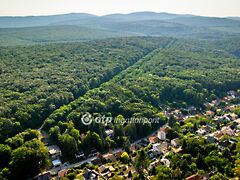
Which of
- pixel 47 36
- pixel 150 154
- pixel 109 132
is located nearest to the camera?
pixel 150 154

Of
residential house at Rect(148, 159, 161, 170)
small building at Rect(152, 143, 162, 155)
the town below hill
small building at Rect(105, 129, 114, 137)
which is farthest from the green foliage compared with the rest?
small building at Rect(152, 143, 162, 155)

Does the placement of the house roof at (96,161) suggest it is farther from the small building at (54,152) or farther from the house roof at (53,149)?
the house roof at (53,149)

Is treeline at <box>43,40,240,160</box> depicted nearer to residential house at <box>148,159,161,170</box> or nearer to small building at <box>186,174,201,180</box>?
residential house at <box>148,159,161,170</box>

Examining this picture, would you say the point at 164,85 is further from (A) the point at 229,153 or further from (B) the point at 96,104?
(A) the point at 229,153

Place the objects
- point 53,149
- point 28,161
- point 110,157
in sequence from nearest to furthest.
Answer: point 28,161
point 110,157
point 53,149

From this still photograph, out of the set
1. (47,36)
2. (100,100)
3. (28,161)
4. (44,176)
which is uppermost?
(47,36)

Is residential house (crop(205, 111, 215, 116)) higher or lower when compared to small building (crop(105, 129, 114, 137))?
lower

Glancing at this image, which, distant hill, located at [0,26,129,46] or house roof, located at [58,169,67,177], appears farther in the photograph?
distant hill, located at [0,26,129,46]

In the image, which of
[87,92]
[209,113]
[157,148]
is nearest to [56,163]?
[157,148]

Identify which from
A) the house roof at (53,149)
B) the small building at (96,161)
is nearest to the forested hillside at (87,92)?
the house roof at (53,149)

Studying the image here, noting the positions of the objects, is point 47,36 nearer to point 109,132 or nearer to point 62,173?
point 109,132
